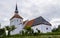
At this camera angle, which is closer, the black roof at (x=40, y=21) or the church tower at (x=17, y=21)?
the black roof at (x=40, y=21)

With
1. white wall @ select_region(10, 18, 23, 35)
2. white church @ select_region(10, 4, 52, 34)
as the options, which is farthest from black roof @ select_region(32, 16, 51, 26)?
white wall @ select_region(10, 18, 23, 35)

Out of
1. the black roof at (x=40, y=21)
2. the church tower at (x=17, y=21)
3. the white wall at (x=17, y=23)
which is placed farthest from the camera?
the church tower at (x=17, y=21)

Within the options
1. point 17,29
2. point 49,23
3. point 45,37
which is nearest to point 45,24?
point 49,23

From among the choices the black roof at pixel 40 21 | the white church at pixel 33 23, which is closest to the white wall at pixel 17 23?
the white church at pixel 33 23

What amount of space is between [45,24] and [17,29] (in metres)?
12.2

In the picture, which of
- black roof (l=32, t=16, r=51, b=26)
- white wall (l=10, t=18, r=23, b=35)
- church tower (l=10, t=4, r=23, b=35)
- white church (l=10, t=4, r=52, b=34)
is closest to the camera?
white church (l=10, t=4, r=52, b=34)

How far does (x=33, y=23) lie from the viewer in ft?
260

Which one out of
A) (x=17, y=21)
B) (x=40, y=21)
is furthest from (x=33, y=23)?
(x=17, y=21)

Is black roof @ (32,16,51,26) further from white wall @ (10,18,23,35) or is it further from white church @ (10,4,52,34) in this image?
white wall @ (10,18,23,35)

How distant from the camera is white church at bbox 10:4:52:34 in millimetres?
75688

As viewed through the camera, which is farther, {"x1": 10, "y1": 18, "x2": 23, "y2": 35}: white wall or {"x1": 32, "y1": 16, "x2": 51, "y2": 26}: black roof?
{"x1": 10, "y1": 18, "x2": 23, "y2": 35}: white wall

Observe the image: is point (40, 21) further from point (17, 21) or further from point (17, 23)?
point (17, 21)

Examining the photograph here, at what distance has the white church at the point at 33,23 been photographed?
75688 millimetres

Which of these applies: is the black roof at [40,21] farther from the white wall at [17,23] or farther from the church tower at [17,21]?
the church tower at [17,21]
